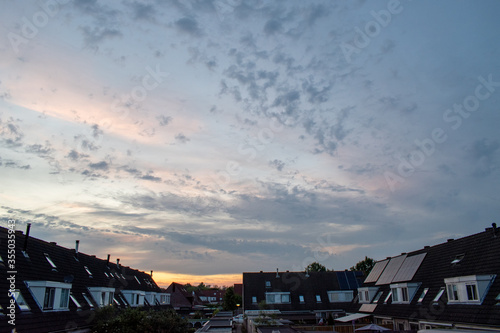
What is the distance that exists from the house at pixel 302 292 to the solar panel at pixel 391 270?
1387 centimetres

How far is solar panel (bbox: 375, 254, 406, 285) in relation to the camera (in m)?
40.3

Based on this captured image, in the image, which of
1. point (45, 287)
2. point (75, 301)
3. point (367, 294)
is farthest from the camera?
point (367, 294)

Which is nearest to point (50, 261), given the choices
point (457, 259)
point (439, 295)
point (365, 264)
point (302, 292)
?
point (439, 295)

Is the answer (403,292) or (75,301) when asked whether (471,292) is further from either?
(75,301)

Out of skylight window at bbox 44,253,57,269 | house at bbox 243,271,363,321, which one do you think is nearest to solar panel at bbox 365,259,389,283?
house at bbox 243,271,363,321

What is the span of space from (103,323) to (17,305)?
293 inches

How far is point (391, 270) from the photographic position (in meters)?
41.7

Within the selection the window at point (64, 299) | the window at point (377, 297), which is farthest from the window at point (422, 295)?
the window at point (64, 299)

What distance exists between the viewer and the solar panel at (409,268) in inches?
1411

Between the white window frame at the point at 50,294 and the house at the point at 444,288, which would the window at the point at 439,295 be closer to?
Result: the house at the point at 444,288

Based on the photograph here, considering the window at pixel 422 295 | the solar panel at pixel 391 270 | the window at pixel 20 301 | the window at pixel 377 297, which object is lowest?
the window at pixel 377 297

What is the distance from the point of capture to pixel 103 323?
2658cm

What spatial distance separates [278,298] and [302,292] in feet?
13.9

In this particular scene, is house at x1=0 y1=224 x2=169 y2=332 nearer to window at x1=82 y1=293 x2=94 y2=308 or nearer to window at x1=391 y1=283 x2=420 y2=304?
window at x1=82 y1=293 x2=94 y2=308
